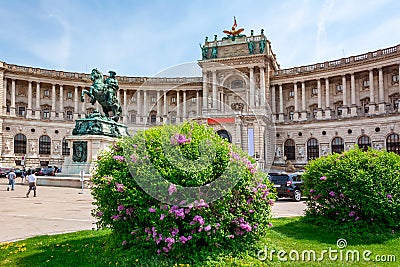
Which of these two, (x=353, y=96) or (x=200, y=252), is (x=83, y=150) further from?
(x=353, y=96)

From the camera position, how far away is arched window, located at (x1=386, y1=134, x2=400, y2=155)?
51.5m

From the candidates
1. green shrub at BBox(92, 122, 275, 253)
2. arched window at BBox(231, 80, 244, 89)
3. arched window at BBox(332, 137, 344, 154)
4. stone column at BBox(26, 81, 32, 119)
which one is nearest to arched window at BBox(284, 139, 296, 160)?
arched window at BBox(332, 137, 344, 154)

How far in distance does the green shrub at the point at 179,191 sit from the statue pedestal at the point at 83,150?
60.5 feet

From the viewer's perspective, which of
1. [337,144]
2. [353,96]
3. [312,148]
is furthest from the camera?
[312,148]

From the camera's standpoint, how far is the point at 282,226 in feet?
37.0

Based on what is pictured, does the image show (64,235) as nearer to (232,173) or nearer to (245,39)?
(232,173)

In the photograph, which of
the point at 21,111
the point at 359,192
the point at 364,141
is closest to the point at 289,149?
the point at 364,141

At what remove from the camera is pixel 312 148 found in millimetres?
60531

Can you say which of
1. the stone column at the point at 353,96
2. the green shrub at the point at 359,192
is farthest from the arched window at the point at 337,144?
the green shrub at the point at 359,192

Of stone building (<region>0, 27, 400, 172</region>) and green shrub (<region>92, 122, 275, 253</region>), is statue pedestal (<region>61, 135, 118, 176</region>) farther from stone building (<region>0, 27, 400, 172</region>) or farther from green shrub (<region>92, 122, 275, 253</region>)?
stone building (<region>0, 27, 400, 172</region>)

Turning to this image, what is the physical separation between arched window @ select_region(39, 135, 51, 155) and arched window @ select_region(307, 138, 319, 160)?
46.8m

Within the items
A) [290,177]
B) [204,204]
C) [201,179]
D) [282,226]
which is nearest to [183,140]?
[201,179]

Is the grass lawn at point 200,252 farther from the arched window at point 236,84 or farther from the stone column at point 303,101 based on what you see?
the stone column at point 303,101

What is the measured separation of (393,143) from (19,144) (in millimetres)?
61650
